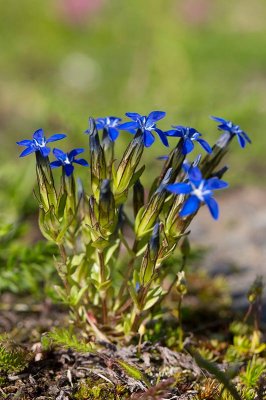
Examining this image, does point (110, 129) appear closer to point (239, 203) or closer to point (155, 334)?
point (155, 334)

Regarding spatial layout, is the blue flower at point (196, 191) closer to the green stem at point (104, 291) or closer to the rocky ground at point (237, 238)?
the green stem at point (104, 291)

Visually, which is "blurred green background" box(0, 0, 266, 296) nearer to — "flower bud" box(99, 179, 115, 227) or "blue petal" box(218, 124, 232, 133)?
"flower bud" box(99, 179, 115, 227)

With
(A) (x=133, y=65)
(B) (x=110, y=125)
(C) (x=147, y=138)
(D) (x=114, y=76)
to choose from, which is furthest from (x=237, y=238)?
(A) (x=133, y=65)

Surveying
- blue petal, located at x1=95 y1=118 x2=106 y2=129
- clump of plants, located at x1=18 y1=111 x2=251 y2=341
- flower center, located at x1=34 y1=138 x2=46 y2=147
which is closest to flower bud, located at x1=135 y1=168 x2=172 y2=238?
clump of plants, located at x1=18 y1=111 x2=251 y2=341

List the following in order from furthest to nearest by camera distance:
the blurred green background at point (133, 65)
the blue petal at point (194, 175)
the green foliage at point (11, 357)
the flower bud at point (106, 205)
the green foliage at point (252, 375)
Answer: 1. the blurred green background at point (133, 65)
2. the green foliage at point (252, 375)
3. the green foliage at point (11, 357)
4. the flower bud at point (106, 205)
5. the blue petal at point (194, 175)

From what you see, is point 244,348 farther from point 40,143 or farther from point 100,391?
point 40,143

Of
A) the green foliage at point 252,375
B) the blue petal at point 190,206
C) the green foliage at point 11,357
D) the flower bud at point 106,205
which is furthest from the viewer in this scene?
the green foliage at point 252,375

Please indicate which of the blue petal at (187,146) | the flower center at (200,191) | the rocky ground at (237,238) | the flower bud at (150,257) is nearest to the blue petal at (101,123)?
the blue petal at (187,146)

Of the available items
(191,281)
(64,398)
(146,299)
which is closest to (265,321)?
(191,281)
